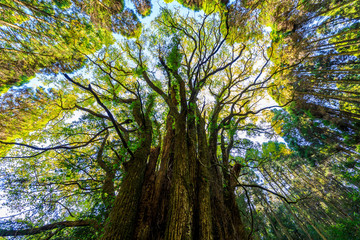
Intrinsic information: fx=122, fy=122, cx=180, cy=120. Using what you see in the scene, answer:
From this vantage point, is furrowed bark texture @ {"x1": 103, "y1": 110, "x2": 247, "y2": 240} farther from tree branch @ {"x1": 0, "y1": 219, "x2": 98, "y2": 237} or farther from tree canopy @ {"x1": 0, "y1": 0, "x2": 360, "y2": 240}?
tree branch @ {"x1": 0, "y1": 219, "x2": 98, "y2": 237}

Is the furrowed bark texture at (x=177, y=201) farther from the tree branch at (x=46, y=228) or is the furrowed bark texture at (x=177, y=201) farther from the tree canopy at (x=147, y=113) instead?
the tree branch at (x=46, y=228)

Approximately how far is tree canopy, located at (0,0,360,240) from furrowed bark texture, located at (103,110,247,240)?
24mm

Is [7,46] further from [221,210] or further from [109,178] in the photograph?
[221,210]

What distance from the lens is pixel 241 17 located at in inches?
213

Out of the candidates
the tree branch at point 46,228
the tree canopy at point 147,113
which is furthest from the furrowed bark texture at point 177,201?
the tree branch at point 46,228

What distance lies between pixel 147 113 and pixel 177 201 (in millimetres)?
3285

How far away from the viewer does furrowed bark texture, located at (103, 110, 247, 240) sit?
85.2 inches

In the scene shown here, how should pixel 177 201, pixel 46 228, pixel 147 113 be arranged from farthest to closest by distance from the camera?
pixel 147 113 → pixel 46 228 → pixel 177 201

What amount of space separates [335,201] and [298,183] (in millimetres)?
4382

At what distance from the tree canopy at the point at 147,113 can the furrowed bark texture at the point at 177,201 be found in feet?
0.08

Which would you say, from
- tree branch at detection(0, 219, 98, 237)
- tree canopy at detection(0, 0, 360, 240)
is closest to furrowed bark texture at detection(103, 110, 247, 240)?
tree canopy at detection(0, 0, 360, 240)

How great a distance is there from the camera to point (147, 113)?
4738 mm

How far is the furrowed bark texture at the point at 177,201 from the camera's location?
217 centimetres

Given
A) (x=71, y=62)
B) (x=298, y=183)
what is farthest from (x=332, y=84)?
(x=298, y=183)
